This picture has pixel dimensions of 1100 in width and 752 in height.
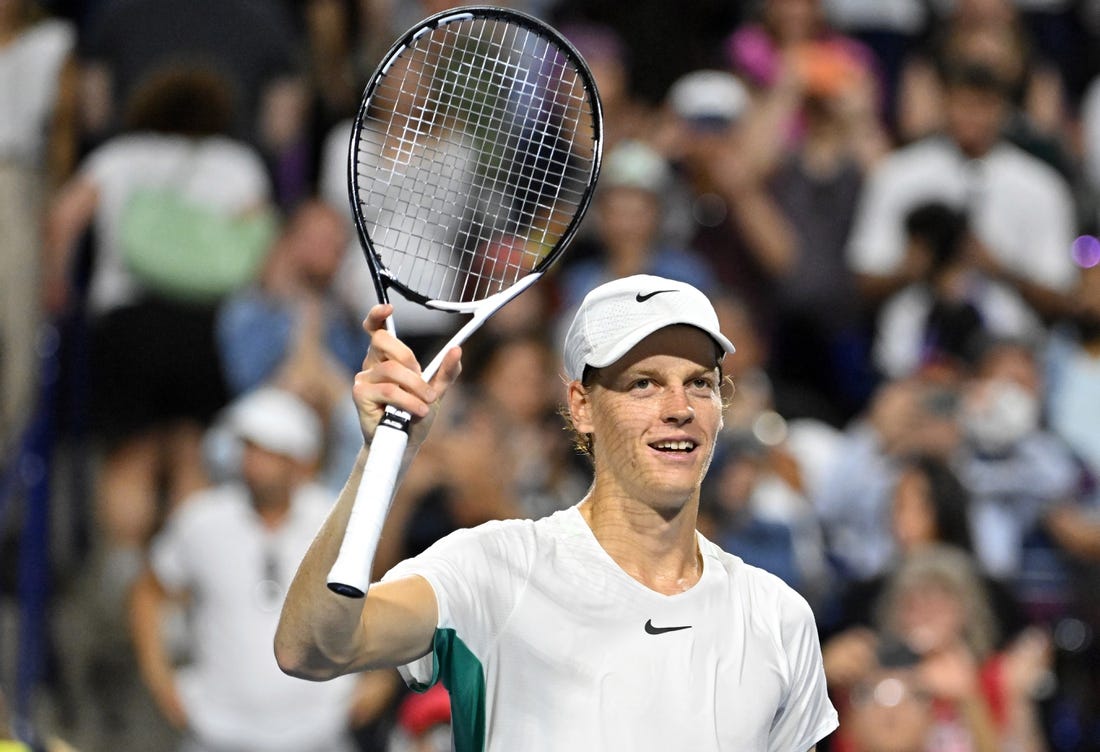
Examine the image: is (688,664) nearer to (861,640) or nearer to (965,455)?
(861,640)

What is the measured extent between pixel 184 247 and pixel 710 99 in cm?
259

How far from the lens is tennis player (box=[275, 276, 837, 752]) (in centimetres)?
301

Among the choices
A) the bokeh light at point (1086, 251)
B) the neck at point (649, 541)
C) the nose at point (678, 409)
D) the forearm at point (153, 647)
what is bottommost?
the forearm at point (153, 647)

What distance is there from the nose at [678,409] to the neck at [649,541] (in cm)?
16

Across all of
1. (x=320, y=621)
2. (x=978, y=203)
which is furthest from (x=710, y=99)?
(x=320, y=621)

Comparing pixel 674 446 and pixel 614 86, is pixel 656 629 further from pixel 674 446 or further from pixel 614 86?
pixel 614 86

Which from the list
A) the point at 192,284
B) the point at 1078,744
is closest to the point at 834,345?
the point at 1078,744

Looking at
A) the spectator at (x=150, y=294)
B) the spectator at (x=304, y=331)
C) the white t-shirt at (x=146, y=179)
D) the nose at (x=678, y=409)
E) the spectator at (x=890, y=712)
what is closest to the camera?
the nose at (x=678, y=409)

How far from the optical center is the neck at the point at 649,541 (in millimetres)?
3275

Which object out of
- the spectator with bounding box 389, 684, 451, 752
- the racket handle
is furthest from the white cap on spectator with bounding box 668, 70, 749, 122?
the racket handle

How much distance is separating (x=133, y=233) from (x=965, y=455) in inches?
139

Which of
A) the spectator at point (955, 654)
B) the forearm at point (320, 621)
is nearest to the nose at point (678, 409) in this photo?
the forearm at point (320, 621)

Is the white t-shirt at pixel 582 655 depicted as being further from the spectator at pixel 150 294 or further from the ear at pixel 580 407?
the spectator at pixel 150 294

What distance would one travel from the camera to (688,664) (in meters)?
3.15
